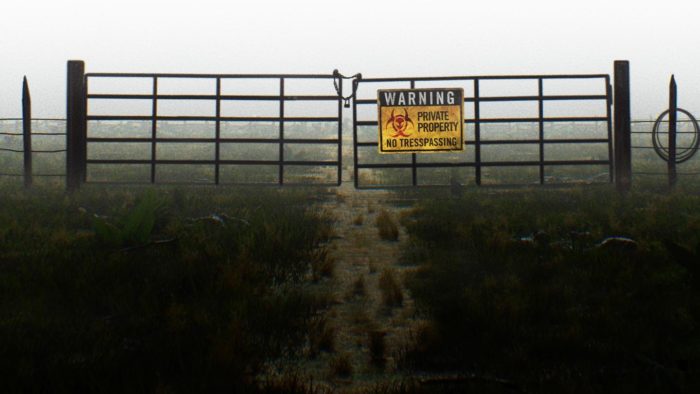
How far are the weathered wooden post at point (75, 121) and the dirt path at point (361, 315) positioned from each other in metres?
6.40

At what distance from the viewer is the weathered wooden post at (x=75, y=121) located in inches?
438

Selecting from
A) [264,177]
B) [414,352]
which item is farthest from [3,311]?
[264,177]

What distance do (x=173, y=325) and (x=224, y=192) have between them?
7330 millimetres

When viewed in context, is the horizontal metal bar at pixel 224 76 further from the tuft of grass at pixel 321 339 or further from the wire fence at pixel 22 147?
the tuft of grass at pixel 321 339

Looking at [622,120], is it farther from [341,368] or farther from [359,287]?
[341,368]

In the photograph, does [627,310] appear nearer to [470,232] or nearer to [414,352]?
[414,352]

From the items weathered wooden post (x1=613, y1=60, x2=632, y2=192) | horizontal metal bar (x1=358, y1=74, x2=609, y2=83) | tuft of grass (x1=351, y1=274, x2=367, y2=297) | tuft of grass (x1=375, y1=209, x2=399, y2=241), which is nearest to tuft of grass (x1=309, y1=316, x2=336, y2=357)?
tuft of grass (x1=351, y1=274, x2=367, y2=297)

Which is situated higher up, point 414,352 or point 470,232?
point 470,232

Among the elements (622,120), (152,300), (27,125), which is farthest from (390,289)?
(27,125)

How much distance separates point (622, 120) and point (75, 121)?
443 inches

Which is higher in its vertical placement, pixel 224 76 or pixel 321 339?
pixel 224 76

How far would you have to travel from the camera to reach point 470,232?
6738mm

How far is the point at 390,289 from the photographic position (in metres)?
4.77

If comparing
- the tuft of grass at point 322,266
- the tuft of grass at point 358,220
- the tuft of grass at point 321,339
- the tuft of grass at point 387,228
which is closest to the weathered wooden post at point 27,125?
the tuft of grass at point 358,220
